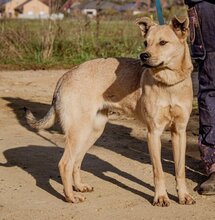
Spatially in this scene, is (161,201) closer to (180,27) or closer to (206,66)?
(206,66)

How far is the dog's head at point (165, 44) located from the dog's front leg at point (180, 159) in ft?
2.16

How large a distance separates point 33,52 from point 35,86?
3.43m

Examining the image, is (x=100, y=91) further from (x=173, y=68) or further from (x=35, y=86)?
(x=35, y=86)

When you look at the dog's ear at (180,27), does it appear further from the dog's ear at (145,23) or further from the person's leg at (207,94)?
the person's leg at (207,94)

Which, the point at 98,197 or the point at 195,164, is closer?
the point at 98,197

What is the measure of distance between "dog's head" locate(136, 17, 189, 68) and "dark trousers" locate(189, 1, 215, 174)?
1.63ft

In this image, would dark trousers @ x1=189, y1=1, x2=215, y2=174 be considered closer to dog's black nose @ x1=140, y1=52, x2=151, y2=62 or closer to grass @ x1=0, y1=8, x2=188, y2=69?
dog's black nose @ x1=140, y1=52, x2=151, y2=62

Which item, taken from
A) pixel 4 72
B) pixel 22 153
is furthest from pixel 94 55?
pixel 22 153

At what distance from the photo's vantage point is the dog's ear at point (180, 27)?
17.1 ft

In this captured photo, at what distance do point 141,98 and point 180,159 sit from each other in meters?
0.68

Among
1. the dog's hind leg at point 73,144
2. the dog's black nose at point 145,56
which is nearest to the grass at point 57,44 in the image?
the dog's hind leg at point 73,144

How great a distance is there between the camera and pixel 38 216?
16.5 ft


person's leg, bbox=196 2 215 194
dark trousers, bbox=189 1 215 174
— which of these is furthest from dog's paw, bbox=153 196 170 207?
dark trousers, bbox=189 1 215 174

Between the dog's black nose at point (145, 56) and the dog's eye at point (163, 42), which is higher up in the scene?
the dog's eye at point (163, 42)
